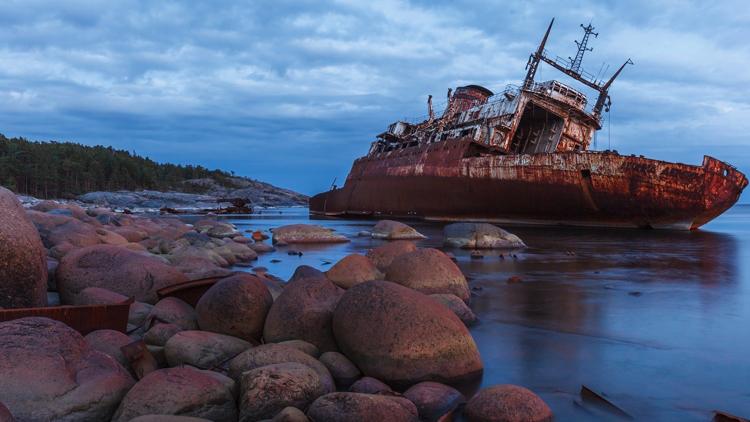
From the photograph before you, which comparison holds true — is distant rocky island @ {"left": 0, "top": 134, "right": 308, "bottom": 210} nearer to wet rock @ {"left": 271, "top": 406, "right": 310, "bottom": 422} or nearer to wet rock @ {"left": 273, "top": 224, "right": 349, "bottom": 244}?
wet rock @ {"left": 273, "top": 224, "right": 349, "bottom": 244}

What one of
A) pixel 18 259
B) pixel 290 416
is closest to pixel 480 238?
pixel 18 259

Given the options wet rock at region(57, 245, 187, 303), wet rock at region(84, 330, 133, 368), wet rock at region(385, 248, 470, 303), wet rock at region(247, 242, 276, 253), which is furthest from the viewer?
wet rock at region(247, 242, 276, 253)

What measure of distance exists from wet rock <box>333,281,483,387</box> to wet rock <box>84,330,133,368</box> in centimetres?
161

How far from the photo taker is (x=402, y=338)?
432 centimetres

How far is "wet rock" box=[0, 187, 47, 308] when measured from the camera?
4734mm

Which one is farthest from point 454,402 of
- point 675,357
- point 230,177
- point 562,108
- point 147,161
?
point 230,177

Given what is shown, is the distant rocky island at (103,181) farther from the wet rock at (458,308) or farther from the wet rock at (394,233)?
the wet rock at (458,308)

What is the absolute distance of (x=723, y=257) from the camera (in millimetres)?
13945

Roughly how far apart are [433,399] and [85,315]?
2861 mm

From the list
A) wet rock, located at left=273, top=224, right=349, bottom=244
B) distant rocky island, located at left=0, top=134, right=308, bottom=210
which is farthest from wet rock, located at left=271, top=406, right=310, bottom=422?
distant rocky island, located at left=0, top=134, right=308, bottom=210

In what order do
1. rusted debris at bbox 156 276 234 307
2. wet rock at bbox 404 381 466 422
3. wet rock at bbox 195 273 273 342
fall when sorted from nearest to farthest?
wet rock at bbox 404 381 466 422 < wet rock at bbox 195 273 273 342 < rusted debris at bbox 156 276 234 307

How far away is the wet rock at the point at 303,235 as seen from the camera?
1669 centimetres

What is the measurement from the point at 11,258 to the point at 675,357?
231 inches

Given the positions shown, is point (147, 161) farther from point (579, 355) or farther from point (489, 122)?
point (579, 355)
